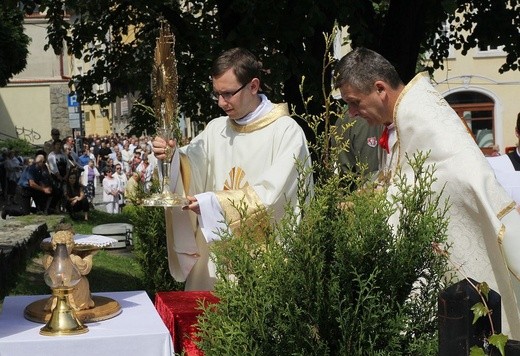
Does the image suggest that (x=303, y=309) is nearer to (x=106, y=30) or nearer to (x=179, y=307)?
(x=179, y=307)

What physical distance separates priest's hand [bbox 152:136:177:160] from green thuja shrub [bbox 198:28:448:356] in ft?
3.74

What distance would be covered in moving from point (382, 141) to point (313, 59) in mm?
5713

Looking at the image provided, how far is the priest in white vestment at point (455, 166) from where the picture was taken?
163 inches

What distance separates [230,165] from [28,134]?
42.2m

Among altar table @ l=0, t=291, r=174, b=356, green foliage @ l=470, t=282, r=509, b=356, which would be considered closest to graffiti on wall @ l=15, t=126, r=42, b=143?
altar table @ l=0, t=291, r=174, b=356

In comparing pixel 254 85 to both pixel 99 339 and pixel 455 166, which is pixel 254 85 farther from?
pixel 99 339

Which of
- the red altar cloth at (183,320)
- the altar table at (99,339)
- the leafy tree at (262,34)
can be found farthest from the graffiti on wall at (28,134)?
the altar table at (99,339)

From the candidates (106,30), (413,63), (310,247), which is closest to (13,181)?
(106,30)

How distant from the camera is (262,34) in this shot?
33.1 ft

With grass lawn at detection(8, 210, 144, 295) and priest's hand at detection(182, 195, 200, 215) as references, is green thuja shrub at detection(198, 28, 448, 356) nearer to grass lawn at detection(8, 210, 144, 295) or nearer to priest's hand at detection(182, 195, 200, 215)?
priest's hand at detection(182, 195, 200, 215)

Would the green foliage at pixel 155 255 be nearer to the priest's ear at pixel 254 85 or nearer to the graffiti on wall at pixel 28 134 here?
the priest's ear at pixel 254 85

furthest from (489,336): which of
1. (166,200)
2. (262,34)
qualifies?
(262,34)

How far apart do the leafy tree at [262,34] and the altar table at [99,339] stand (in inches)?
191

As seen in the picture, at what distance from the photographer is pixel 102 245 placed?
4230 millimetres
